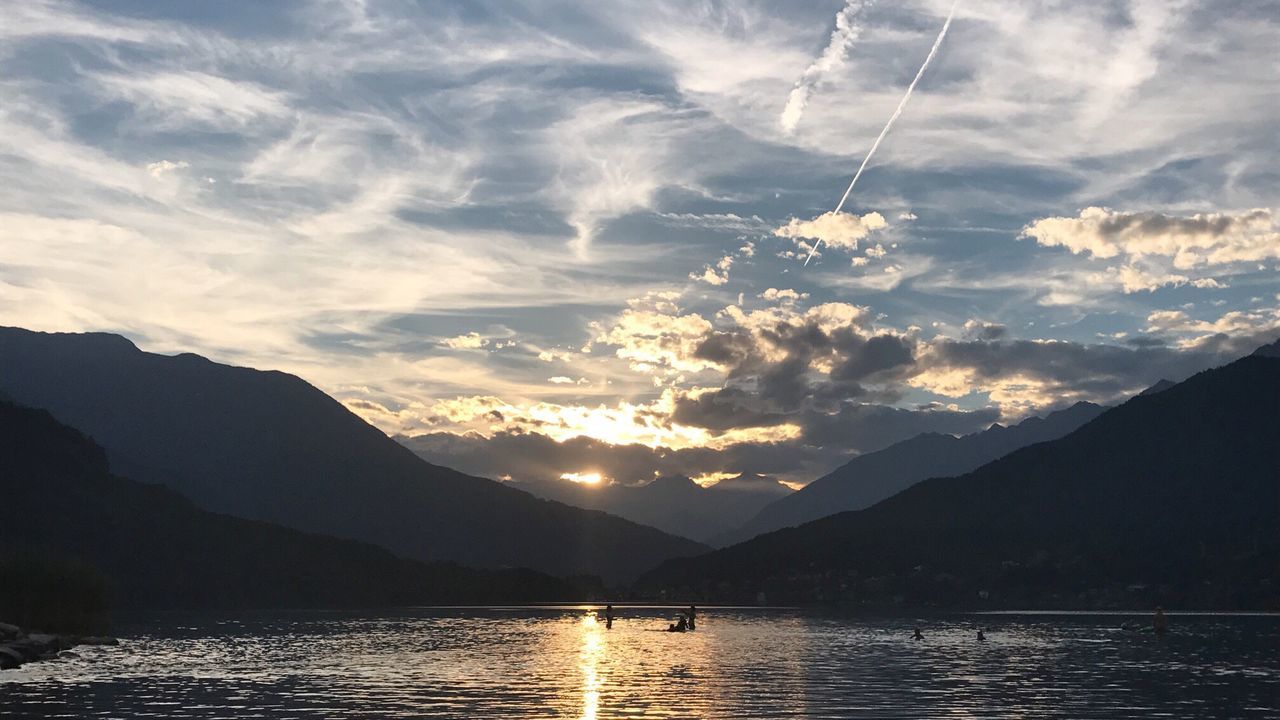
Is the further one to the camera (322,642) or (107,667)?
(322,642)

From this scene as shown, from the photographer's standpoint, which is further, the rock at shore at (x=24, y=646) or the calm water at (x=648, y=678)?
the rock at shore at (x=24, y=646)

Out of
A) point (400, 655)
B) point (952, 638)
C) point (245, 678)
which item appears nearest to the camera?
point (245, 678)

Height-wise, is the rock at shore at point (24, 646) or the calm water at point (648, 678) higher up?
the rock at shore at point (24, 646)

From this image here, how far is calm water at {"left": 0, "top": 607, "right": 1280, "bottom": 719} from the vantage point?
64812 millimetres

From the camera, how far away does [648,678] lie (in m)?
85.8

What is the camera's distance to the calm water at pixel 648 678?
6481 centimetres

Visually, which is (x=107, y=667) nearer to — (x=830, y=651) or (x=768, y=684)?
(x=768, y=684)

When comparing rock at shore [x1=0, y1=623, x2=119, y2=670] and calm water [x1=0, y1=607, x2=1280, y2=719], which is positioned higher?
rock at shore [x1=0, y1=623, x2=119, y2=670]

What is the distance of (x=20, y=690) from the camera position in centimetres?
7181

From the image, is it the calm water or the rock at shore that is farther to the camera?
the rock at shore

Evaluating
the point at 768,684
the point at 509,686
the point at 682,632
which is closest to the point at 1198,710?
the point at 768,684

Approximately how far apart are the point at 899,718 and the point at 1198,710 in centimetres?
1887

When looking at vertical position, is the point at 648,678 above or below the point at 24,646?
below

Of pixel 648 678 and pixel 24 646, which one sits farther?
pixel 24 646
